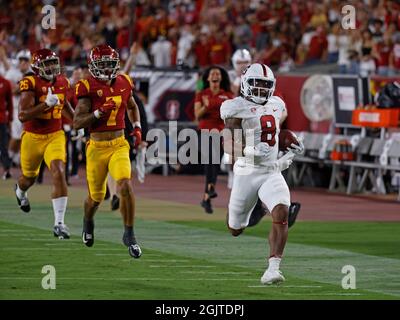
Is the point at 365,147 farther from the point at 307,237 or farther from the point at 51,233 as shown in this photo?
the point at 51,233

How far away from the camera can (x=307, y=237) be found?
1467 centimetres

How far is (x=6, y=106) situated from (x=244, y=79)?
1030cm

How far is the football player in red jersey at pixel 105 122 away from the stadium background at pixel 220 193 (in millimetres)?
678

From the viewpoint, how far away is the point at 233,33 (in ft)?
90.8

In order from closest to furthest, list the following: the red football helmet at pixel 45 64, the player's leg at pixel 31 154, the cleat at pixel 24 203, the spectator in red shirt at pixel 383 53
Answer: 1. the red football helmet at pixel 45 64
2. the player's leg at pixel 31 154
3. the cleat at pixel 24 203
4. the spectator in red shirt at pixel 383 53

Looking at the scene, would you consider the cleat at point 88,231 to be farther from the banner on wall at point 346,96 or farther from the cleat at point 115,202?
the banner on wall at point 346,96

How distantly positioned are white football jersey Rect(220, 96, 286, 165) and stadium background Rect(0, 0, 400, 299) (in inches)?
45.0

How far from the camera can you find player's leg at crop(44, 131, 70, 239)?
46.3 ft

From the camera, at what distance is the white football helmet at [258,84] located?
439 inches

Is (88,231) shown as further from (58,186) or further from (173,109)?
(173,109)

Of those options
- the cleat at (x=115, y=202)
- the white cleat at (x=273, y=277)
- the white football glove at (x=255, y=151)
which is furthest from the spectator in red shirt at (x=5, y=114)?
the white cleat at (x=273, y=277)

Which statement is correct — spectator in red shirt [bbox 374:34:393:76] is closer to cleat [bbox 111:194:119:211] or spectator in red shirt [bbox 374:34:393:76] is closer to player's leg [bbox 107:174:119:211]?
player's leg [bbox 107:174:119:211]

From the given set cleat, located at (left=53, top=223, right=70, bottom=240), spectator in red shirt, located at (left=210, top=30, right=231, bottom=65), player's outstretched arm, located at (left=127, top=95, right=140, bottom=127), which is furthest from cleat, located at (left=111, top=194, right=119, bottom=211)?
spectator in red shirt, located at (left=210, top=30, right=231, bottom=65)

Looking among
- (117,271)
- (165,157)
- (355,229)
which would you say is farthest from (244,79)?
(165,157)
